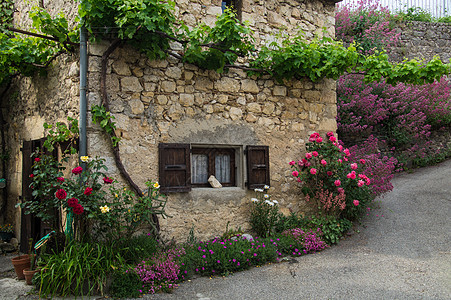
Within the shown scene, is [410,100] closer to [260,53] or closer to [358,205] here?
[358,205]

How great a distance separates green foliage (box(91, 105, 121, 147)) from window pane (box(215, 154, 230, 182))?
1.62 meters

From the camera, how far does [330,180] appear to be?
5.82 meters

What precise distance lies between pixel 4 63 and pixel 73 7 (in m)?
1.40

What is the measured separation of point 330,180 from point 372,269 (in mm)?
1724

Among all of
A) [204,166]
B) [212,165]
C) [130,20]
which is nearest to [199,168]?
[204,166]

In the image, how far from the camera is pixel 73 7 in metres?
4.70

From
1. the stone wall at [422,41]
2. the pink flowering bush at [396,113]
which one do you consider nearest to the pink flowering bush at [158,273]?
the pink flowering bush at [396,113]

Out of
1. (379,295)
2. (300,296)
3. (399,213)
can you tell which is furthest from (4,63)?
(399,213)

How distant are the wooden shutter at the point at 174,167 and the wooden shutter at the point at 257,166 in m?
0.99

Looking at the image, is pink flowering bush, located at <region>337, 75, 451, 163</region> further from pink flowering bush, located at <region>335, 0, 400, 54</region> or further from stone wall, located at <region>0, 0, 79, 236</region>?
stone wall, located at <region>0, 0, 79, 236</region>

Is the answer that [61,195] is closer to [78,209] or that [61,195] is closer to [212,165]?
[78,209]

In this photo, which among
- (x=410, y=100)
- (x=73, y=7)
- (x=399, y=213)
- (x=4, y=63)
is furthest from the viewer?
(x=410, y=100)

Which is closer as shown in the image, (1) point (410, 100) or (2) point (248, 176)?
(2) point (248, 176)

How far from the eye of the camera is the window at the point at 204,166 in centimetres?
479
